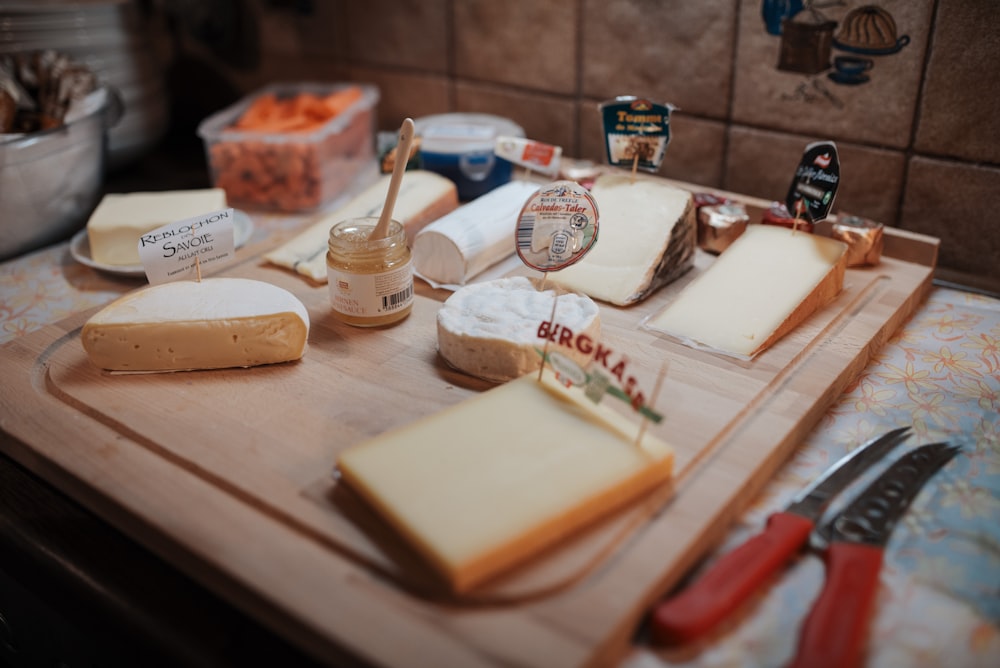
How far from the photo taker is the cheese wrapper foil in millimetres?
1472

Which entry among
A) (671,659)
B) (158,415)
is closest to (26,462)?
(158,415)

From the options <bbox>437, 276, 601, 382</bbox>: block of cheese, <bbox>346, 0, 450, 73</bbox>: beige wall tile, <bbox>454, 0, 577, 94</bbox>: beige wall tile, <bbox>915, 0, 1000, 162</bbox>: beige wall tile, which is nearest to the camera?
<bbox>437, 276, 601, 382</bbox>: block of cheese

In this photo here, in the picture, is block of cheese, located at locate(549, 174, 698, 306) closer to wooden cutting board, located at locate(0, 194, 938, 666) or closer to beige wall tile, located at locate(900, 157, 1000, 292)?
wooden cutting board, located at locate(0, 194, 938, 666)

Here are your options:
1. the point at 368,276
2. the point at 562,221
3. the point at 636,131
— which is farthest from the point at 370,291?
the point at 636,131

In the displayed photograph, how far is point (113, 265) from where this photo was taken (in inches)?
60.4

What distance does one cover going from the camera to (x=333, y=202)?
74.6 inches

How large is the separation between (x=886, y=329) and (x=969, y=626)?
610mm

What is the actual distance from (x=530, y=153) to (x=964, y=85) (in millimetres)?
779

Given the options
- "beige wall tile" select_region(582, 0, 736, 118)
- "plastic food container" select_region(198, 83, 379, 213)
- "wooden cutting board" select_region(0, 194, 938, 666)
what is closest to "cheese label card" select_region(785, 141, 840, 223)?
"wooden cutting board" select_region(0, 194, 938, 666)

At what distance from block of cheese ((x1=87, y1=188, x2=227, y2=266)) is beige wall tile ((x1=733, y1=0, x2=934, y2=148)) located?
42.8 inches

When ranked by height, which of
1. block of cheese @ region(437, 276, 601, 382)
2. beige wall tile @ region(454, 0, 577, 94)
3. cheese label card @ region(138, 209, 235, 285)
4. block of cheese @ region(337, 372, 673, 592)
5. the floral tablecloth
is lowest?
the floral tablecloth

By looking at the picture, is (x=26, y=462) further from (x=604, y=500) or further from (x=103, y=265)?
(x=604, y=500)

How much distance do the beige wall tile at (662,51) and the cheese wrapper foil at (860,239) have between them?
38 centimetres

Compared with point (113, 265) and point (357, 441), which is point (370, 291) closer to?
point (357, 441)
